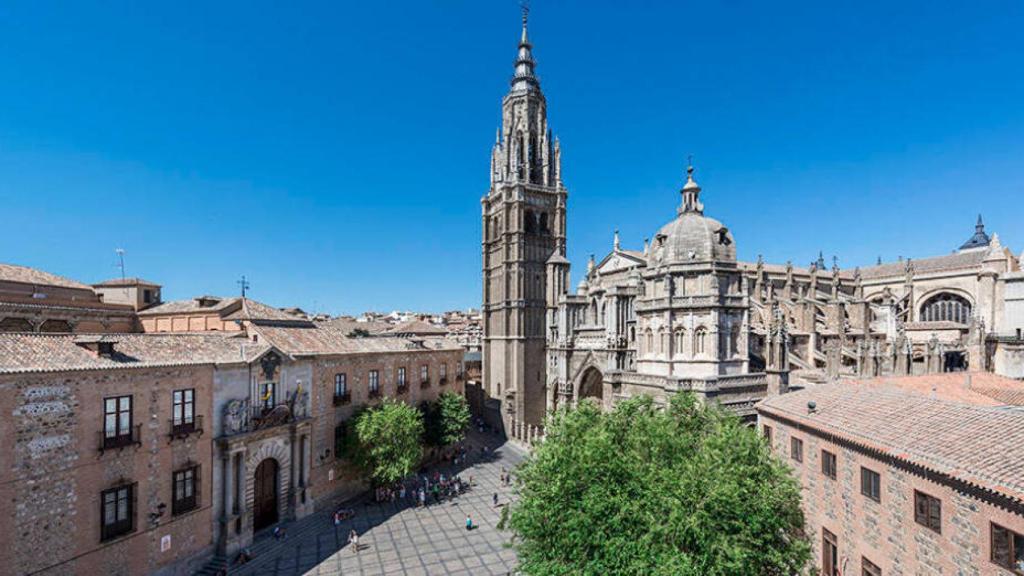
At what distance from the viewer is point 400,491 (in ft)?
110

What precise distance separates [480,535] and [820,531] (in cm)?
1724

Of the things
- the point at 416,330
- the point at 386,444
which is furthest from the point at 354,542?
the point at 416,330

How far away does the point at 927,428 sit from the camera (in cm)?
1524

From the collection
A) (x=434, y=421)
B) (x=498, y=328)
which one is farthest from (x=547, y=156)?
(x=434, y=421)

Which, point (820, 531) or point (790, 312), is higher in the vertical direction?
point (790, 312)

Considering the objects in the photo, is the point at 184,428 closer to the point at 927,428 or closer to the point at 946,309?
the point at 927,428

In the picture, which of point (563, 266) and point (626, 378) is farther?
point (563, 266)

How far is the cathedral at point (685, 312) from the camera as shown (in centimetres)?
3120

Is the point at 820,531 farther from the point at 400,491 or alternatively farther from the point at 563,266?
the point at 563,266

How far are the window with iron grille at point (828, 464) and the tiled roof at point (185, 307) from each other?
38.0m

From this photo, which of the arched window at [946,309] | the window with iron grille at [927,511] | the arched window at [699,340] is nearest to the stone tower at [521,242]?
the arched window at [699,340]

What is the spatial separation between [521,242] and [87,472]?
4160 centimetres

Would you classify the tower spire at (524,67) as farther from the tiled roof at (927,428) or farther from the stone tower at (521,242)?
the tiled roof at (927,428)

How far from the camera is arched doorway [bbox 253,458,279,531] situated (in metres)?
26.8
